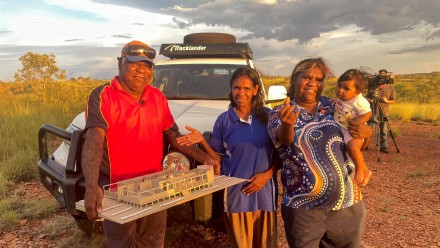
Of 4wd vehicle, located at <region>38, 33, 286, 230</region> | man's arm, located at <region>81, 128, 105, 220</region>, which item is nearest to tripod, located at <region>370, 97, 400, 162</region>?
4wd vehicle, located at <region>38, 33, 286, 230</region>

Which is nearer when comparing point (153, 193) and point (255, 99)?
point (153, 193)

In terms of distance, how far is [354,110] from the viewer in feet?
7.51

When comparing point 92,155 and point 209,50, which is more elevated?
point 209,50

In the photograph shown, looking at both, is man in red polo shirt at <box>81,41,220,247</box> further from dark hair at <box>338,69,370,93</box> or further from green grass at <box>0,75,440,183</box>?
dark hair at <box>338,69,370,93</box>

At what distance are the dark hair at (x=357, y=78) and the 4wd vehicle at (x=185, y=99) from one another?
3.63ft

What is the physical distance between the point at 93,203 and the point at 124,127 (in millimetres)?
487

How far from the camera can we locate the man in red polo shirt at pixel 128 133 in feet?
6.97

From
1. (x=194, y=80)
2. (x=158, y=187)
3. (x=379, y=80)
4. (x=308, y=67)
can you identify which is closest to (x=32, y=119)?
(x=194, y=80)

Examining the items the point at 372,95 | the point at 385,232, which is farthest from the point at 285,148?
the point at 372,95

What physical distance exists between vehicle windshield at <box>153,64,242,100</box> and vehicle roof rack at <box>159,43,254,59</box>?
420mm

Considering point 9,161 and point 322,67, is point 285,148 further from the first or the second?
point 9,161

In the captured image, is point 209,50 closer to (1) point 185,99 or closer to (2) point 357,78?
(1) point 185,99

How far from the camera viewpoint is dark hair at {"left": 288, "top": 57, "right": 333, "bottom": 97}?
2.22 m

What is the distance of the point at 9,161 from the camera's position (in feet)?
19.8
